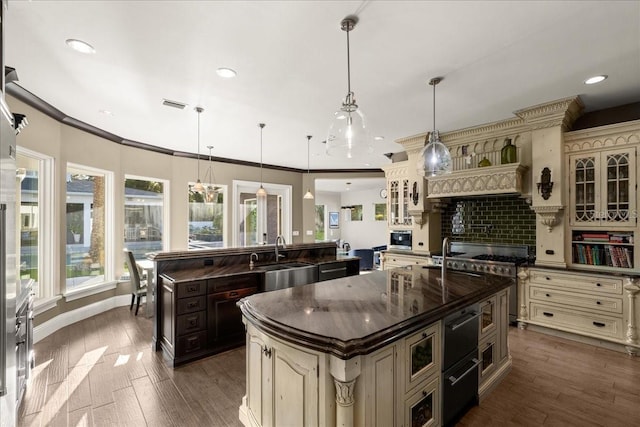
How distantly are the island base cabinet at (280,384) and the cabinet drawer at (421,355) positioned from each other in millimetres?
538

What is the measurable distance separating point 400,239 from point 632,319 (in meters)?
3.01

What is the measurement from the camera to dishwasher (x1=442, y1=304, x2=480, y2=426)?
74.1 inches

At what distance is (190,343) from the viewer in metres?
2.94

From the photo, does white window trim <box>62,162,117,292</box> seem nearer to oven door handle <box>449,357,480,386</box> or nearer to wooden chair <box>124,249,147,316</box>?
wooden chair <box>124,249,147,316</box>

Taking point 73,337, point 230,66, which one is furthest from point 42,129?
point 230,66

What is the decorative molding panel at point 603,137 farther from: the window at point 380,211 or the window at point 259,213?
the window at point 380,211

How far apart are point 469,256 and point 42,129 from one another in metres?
5.97

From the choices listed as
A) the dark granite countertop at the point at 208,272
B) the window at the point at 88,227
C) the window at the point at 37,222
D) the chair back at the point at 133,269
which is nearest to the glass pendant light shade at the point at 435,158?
the dark granite countertop at the point at 208,272

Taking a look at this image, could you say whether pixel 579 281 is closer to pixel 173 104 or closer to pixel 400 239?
pixel 400 239

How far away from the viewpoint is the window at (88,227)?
164 inches

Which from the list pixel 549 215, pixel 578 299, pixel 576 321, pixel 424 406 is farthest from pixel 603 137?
pixel 424 406

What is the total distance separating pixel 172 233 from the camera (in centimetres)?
554

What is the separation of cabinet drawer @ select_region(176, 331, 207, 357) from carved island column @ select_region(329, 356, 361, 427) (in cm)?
210

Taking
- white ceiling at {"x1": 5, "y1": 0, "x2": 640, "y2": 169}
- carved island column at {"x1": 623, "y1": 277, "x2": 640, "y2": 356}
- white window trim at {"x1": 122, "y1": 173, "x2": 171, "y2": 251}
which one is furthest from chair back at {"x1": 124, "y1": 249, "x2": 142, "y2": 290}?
carved island column at {"x1": 623, "y1": 277, "x2": 640, "y2": 356}
